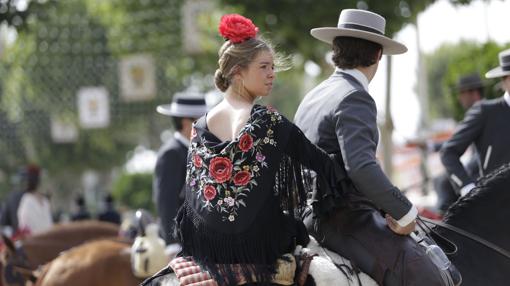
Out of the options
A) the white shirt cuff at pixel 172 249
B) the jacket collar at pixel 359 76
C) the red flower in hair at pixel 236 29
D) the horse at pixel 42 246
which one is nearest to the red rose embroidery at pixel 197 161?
the red flower in hair at pixel 236 29

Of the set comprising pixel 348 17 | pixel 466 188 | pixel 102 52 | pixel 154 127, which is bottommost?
pixel 154 127

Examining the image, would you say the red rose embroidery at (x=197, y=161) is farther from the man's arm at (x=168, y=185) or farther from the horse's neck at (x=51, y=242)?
the horse's neck at (x=51, y=242)

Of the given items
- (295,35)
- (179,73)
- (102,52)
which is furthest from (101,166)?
(295,35)

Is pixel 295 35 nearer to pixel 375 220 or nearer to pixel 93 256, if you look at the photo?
pixel 93 256

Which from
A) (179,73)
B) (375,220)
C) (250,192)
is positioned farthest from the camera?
(179,73)

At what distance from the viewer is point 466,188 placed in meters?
7.45

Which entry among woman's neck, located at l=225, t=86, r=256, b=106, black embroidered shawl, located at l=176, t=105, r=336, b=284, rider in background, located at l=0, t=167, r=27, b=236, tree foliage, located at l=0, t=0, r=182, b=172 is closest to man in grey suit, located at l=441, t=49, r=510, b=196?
black embroidered shawl, located at l=176, t=105, r=336, b=284

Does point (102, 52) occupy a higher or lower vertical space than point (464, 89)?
lower

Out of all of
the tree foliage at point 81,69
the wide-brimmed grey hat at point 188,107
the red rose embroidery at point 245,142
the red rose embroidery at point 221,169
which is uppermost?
the red rose embroidery at point 245,142

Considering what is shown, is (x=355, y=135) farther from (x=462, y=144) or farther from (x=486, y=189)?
(x=462, y=144)

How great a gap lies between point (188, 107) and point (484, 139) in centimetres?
275

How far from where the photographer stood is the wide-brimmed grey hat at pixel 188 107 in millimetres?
8867

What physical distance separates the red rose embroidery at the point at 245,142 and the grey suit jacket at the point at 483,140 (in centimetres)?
Result: 290

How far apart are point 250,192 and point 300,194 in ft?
1.10
